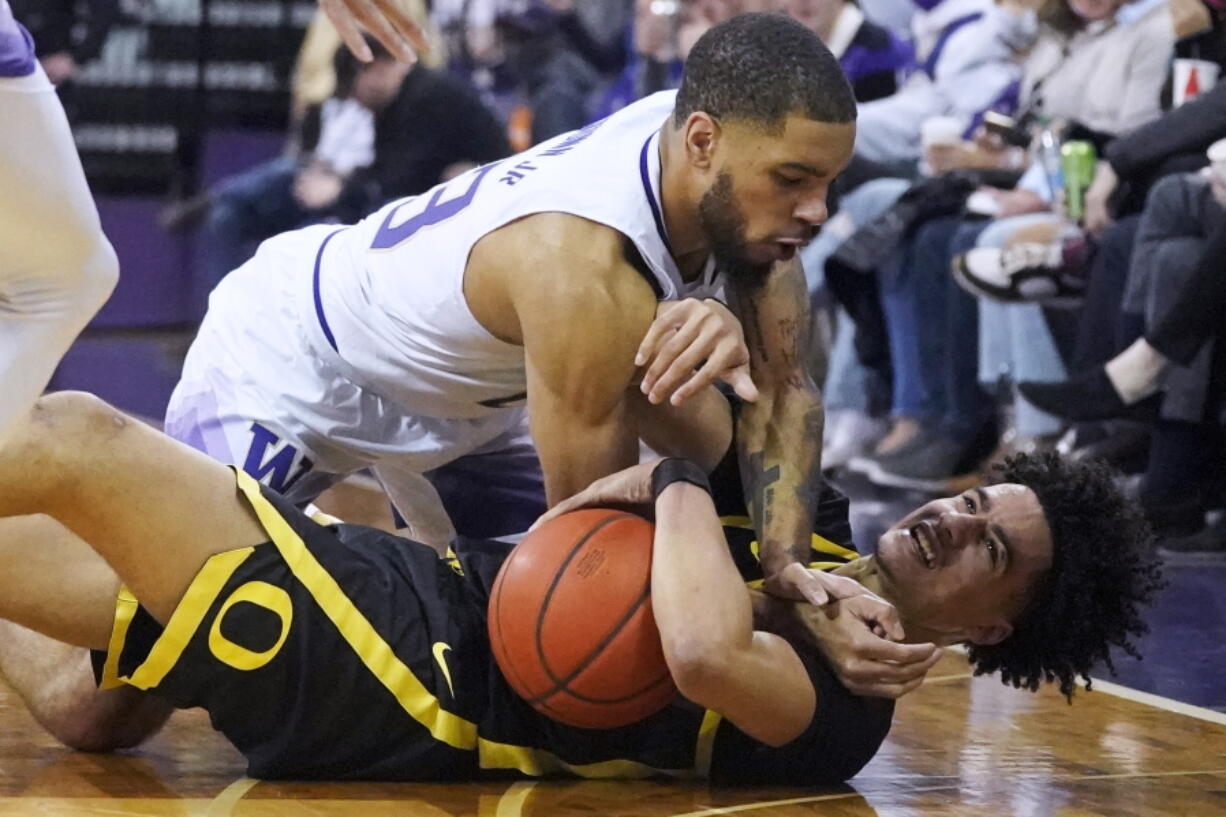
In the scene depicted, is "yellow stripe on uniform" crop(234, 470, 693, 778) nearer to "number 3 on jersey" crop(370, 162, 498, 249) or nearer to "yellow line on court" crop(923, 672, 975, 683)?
"number 3 on jersey" crop(370, 162, 498, 249)

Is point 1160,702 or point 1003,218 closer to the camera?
point 1160,702

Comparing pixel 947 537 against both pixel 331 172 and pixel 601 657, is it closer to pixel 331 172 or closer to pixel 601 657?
pixel 601 657

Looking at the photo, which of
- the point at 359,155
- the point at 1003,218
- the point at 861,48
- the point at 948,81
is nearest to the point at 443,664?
the point at 1003,218

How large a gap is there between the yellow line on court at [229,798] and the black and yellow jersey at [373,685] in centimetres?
4

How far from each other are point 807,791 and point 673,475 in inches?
25.3

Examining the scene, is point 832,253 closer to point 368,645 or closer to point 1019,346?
point 1019,346

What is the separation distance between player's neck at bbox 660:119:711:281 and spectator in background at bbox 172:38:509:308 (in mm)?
5821

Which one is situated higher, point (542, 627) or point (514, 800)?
point (542, 627)

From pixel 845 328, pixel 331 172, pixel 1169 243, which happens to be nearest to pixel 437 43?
pixel 331 172

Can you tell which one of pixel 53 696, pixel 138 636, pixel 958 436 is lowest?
pixel 958 436

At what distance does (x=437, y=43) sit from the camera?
36.0ft

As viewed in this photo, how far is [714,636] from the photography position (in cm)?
299

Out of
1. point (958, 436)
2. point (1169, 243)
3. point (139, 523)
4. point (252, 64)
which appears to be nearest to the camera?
point (139, 523)

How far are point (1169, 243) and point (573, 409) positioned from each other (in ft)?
12.0
